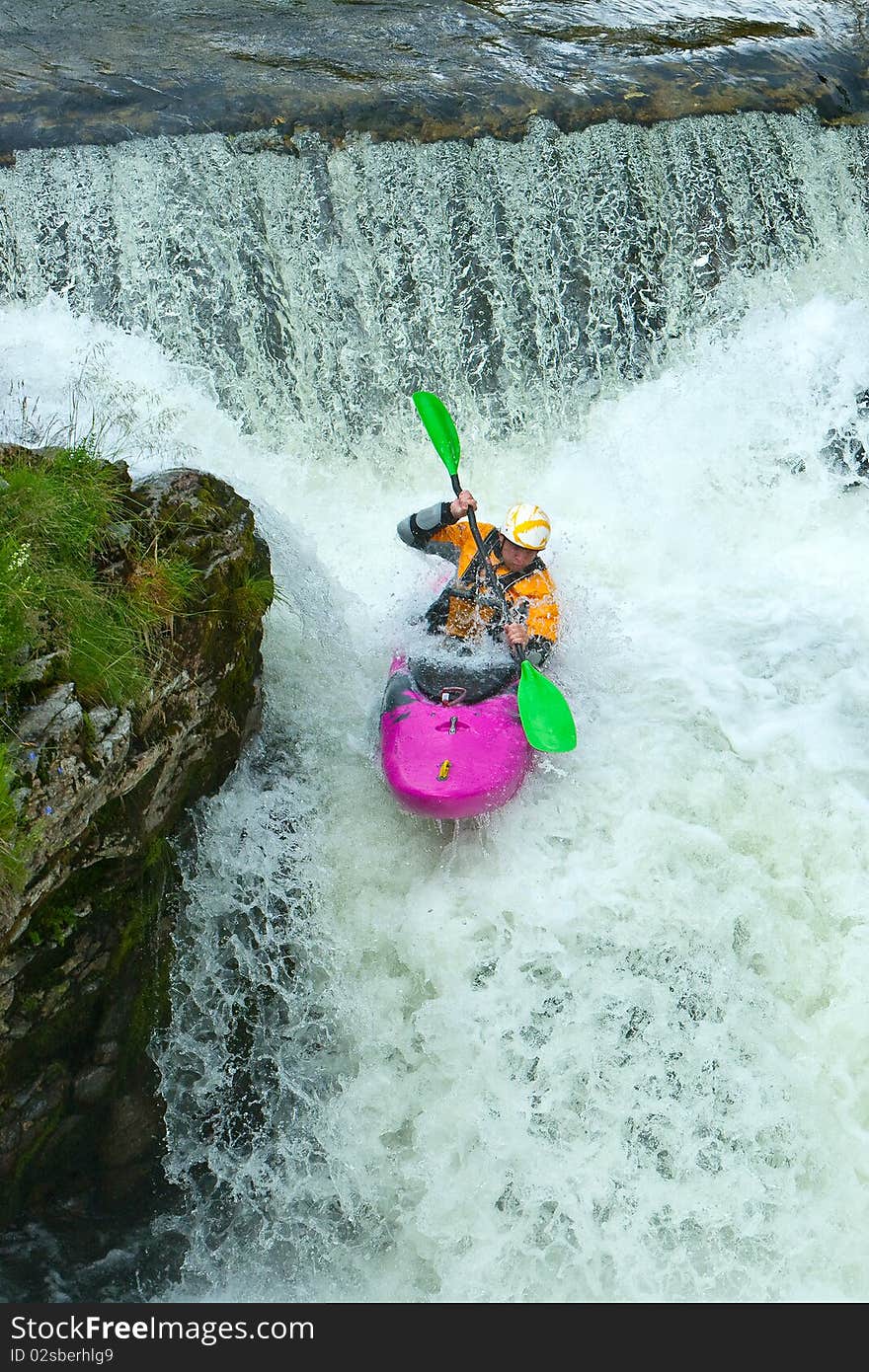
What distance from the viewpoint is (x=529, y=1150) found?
3582 mm

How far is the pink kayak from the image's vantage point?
4277 millimetres

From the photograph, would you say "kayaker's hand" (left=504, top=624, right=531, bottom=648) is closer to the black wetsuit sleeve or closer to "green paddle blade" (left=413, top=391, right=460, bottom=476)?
the black wetsuit sleeve

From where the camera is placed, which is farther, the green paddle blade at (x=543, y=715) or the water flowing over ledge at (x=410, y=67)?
the water flowing over ledge at (x=410, y=67)

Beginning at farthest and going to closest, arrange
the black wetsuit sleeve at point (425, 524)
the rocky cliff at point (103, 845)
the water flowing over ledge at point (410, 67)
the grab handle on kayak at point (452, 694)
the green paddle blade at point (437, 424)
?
the water flowing over ledge at point (410, 67)
the green paddle blade at point (437, 424)
the black wetsuit sleeve at point (425, 524)
the grab handle on kayak at point (452, 694)
the rocky cliff at point (103, 845)

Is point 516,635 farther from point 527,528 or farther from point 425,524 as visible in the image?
point 425,524

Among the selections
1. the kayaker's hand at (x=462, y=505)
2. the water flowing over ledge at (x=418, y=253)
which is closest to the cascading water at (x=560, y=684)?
the water flowing over ledge at (x=418, y=253)

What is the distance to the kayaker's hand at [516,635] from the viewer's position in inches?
181

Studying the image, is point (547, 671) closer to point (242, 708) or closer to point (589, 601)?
point (589, 601)

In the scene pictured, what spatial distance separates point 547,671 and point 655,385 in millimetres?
2590

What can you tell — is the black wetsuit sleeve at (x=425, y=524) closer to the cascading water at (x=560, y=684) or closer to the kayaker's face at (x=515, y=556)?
the kayaker's face at (x=515, y=556)

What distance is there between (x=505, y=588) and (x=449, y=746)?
824 mm

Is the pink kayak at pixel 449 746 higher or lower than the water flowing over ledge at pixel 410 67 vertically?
lower

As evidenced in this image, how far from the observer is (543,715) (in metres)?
4.43

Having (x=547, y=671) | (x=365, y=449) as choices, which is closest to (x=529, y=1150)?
(x=547, y=671)
